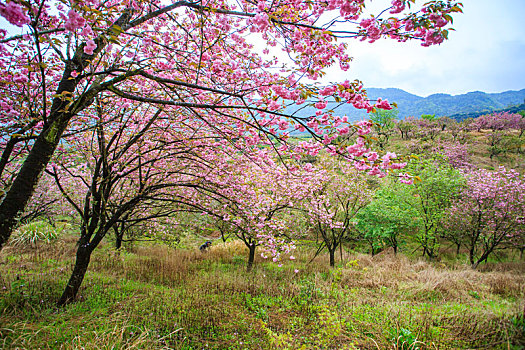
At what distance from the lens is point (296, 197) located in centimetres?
829

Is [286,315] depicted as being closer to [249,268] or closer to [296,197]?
[249,268]

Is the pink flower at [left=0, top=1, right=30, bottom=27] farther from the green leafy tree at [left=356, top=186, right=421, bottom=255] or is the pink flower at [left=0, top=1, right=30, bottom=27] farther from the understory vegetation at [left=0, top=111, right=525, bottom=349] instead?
the green leafy tree at [left=356, top=186, right=421, bottom=255]

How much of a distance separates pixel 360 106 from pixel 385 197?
13.2m

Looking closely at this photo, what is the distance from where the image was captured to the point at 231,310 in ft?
15.1

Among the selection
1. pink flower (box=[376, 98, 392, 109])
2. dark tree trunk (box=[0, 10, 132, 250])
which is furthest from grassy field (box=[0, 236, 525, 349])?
pink flower (box=[376, 98, 392, 109])

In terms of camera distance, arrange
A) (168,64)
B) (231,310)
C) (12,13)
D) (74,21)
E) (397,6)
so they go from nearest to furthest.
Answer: (12,13)
(74,21)
(397,6)
(168,64)
(231,310)

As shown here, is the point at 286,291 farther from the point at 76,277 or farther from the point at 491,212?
the point at 491,212

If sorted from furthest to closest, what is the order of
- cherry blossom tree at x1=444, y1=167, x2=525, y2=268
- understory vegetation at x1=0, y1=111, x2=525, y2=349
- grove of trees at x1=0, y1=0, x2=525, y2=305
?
1. cherry blossom tree at x1=444, y1=167, x2=525, y2=268
2. understory vegetation at x1=0, y1=111, x2=525, y2=349
3. grove of trees at x1=0, y1=0, x2=525, y2=305

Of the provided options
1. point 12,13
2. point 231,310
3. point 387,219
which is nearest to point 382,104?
point 12,13

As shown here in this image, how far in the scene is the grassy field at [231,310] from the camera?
3277 millimetres

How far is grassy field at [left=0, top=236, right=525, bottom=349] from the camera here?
328 centimetres

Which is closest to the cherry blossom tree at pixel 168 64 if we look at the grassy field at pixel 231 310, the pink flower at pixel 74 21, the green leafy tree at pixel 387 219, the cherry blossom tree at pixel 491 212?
the pink flower at pixel 74 21

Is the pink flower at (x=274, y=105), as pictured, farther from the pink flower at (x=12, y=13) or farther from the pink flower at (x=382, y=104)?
the pink flower at (x=12, y=13)

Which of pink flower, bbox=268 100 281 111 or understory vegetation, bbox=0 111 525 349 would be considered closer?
pink flower, bbox=268 100 281 111
